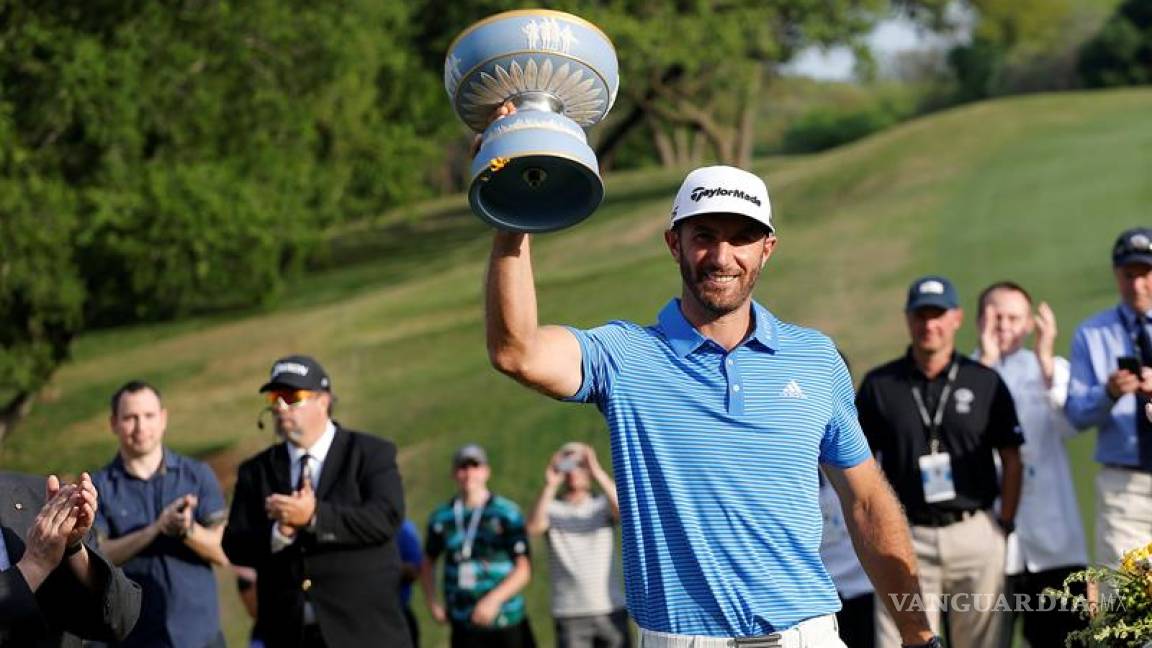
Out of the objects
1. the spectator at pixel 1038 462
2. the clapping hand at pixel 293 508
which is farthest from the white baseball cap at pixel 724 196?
the spectator at pixel 1038 462

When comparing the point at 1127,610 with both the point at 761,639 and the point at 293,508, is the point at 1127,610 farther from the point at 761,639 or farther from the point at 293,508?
the point at 293,508

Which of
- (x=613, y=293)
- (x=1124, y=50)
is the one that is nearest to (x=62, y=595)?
(x=613, y=293)

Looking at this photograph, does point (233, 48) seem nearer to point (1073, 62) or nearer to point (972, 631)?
point (972, 631)

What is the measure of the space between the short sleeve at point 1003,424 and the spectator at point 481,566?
3.05 metres

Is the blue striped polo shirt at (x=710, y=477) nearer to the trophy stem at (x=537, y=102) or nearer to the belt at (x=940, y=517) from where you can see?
the trophy stem at (x=537, y=102)

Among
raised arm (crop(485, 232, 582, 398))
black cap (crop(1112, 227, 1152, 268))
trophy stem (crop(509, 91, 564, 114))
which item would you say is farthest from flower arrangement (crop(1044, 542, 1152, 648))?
black cap (crop(1112, 227, 1152, 268))

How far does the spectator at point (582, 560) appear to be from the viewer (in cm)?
1102

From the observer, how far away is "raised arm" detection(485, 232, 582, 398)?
179 inches

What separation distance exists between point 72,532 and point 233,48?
20.9m

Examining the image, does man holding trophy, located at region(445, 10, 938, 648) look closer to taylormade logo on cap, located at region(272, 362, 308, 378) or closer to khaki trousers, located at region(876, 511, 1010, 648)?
taylormade logo on cap, located at region(272, 362, 308, 378)

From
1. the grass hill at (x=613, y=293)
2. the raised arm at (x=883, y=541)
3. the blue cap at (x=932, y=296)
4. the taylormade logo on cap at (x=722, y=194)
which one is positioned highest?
the grass hill at (x=613, y=293)

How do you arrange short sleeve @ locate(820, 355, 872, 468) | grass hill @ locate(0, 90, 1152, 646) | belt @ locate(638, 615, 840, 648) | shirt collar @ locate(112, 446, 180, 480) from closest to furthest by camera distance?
belt @ locate(638, 615, 840, 648), short sleeve @ locate(820, 355, 872, 468), shirt collar @ locate(112, 446, 180, 480), grass hill @ locate(0, 90, 1152, 646)

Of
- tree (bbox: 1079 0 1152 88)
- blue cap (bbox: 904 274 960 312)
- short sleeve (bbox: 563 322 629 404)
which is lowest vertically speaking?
short sleeve (bbox: 563 322 629 404)

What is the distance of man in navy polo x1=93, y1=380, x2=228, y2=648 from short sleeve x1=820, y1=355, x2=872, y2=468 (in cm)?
377
